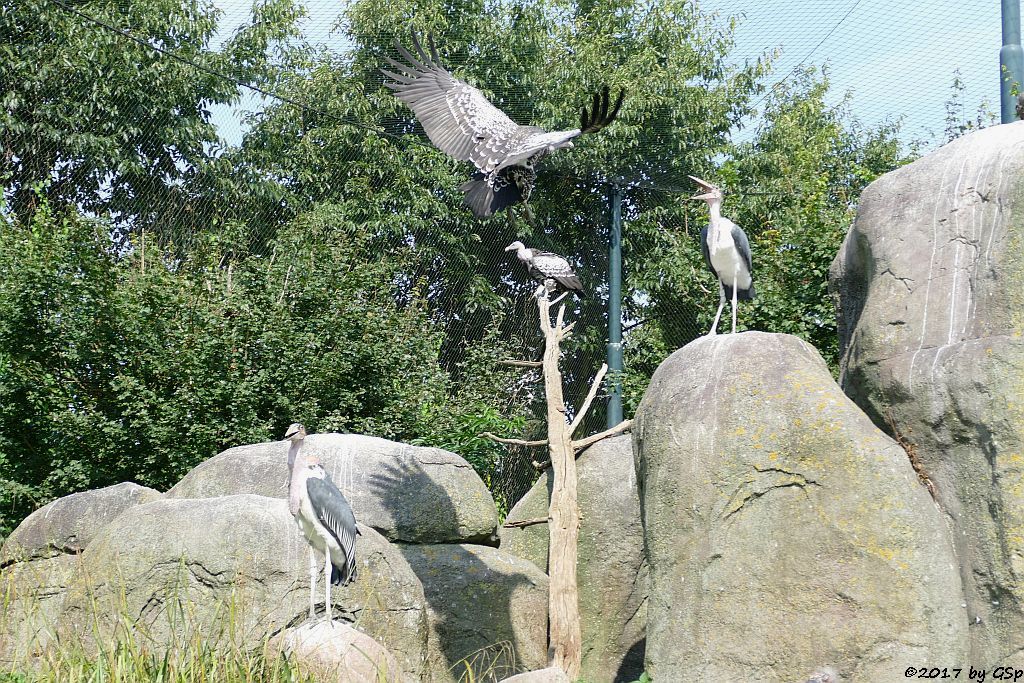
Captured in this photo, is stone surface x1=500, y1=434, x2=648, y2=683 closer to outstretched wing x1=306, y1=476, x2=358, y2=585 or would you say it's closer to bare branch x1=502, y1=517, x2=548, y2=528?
bare branch x1=502, y1=517, x2=548, y2=528

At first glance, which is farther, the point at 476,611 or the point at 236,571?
the point at 476,611

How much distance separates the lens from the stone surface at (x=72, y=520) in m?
7.18

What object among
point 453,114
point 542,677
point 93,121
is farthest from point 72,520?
point 93,121

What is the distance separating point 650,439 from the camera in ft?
17.6

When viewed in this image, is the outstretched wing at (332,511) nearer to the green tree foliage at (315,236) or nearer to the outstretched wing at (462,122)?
the outstretched wing at (462,122)

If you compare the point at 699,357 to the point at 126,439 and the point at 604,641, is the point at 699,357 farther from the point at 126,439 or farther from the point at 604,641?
the point at 126,439

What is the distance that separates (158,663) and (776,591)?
2488 mm

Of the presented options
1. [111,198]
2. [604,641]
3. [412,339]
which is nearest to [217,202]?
[111,198]

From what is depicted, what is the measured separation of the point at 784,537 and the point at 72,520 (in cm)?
455

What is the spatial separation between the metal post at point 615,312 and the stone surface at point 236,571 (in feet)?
10.7

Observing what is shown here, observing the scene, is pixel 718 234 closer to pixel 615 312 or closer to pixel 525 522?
pixel 525 522

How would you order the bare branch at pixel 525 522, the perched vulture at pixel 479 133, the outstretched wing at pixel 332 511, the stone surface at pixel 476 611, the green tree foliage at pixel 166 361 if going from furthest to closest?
the green tree foliage at pixel 166 361
the bare branch at pixel 525 522
the stone surface at pixel 476 611
the perched vulture at pixel 479 133
the outstretched wing at pixel 332 511

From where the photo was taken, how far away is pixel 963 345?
4.98 meters

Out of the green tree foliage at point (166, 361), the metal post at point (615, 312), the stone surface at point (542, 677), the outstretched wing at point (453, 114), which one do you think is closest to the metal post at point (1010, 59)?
the outstretched wing at point (453, 114)
